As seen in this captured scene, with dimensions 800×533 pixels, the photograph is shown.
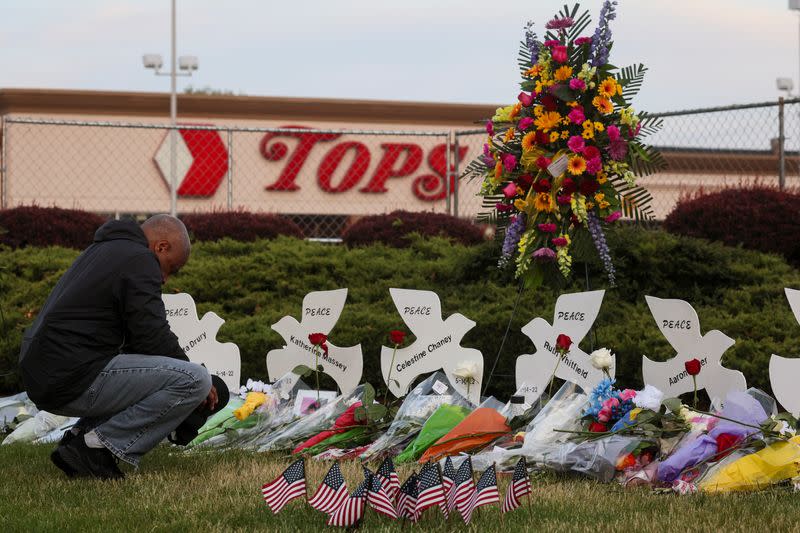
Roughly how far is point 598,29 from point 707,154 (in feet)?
23.7

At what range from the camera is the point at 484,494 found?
148 inches

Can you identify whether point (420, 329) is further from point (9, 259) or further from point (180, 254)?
point (9, 259)

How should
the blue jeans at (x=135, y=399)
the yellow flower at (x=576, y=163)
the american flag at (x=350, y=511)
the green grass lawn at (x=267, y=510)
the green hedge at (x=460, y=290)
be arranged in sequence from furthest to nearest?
the green hedge at (x=460, y=290) → the yellow flower at (x=576, y=163) → the blue jeans at (x=135, y=399) → the green grass lawn at (x=267, y=510) → the american flag at (x=350, y=511)

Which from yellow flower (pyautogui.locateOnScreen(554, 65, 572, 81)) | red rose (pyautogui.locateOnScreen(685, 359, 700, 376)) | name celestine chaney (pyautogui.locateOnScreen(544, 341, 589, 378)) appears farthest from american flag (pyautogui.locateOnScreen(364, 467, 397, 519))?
yellow flower (pyautogui.locateOnScreen(554, 65, 572, 81))

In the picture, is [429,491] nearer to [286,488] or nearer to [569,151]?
[286,488]

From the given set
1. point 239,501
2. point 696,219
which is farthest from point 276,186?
point 239,501

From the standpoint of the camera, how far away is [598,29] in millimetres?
6324

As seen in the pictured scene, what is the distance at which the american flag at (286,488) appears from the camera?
395 cm

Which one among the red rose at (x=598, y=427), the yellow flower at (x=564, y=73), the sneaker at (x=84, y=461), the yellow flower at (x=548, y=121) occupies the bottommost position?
the sneaker at (x=84, y=461)

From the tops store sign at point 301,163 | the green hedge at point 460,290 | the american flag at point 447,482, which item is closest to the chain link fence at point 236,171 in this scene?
the tops store sign at point 301,163

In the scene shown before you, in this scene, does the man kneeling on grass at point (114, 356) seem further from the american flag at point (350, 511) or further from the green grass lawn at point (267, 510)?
the american flag at point (350, 511)

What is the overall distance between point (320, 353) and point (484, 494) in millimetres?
2878

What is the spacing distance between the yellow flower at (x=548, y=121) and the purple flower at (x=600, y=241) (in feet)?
1.80

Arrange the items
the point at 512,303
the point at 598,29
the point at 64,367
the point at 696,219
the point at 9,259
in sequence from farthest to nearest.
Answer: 1. the point at 9,259
2. the point at 696,219
3. the point at 512,303
4. the point at 598,29
5. the point at 64,367
